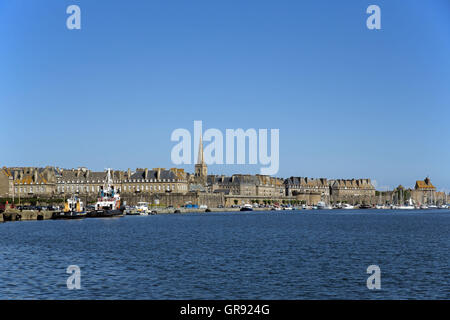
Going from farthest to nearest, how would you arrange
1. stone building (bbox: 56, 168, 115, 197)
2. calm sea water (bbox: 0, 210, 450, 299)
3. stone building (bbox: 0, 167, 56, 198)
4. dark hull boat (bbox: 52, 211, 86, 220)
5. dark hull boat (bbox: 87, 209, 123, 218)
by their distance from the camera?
stone building (bbox: 56, 168, 115, 197) → stone building (bbox: 0, 167, 56, 198) → dark hull boat (bbox: 87, 209, 123, 218) → dark hull boat (bbox: 52, 211, 86, 220) → calm sea water (bbox: 0, 210, 450, 299)

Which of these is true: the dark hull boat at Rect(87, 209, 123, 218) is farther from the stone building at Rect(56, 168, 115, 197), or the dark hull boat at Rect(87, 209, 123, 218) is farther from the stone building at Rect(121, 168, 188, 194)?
the stone building at Rect(56, 168, 115, 197)

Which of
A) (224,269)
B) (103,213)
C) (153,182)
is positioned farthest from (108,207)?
(224,269)

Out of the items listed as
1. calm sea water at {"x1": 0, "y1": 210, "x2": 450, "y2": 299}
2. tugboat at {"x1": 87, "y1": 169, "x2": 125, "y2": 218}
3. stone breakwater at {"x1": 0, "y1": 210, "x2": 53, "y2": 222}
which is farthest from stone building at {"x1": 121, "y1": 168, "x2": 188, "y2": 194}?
calm sea water at {"x1": 0, "y1": 210, "x2": 450, "y2": 299}

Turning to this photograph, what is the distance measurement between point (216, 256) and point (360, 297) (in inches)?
673

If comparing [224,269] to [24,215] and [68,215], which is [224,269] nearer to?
[24,215]

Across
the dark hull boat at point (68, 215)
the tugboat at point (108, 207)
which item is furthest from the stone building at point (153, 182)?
the dark hull boat at point (68, 215)

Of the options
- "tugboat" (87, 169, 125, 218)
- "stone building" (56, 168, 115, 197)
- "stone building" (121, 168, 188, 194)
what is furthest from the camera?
"stone building" (56, 168, 115, 197)

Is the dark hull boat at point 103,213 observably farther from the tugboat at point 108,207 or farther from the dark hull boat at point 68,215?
the dark hull boat at point 68,215

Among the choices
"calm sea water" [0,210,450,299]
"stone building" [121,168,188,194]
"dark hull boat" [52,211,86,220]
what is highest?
"stone building" [121,168,188,194]

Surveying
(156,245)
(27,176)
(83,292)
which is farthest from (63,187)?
(83,292)

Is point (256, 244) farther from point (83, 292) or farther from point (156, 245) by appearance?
point (83, 292)

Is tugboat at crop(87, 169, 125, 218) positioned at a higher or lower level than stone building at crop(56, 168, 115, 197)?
lower

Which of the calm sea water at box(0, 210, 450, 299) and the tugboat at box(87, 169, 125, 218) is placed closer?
the calm sea water at box(0, 210, 450, 299)
